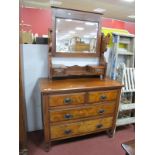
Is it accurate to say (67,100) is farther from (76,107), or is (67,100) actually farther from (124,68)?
(124,68)

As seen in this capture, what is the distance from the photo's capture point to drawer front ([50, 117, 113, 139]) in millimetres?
1793

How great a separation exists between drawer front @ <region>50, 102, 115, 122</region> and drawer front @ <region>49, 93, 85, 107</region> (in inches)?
3.4

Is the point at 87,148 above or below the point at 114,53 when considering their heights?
below

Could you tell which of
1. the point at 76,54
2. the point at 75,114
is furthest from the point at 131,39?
the point at 75,114

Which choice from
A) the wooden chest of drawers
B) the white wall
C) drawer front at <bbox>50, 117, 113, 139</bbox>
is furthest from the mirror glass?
drawer front at <bbox>50, 117, 113, 139</bbox>

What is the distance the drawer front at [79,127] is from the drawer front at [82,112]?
10 cm

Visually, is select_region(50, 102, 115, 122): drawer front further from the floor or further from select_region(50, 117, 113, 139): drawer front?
the floor

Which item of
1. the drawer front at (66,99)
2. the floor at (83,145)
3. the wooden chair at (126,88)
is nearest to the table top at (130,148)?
the drawer front at (66,99)

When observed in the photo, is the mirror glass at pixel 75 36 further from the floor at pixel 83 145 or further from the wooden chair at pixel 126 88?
the floor at pixel 83 145

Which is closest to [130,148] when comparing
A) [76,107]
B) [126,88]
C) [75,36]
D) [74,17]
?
[76,107]

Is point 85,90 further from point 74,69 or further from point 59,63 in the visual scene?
point 59,63
